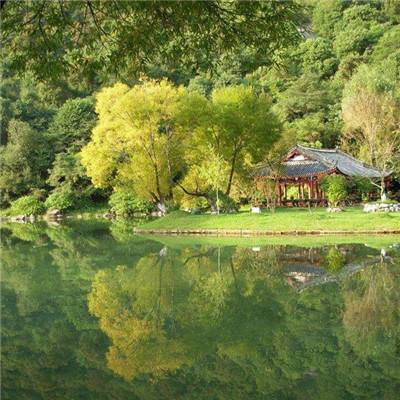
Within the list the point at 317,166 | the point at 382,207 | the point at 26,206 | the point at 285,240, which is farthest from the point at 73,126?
the point at 285,240

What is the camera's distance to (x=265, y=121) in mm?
24406

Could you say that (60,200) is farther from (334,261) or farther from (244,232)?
(334,261)

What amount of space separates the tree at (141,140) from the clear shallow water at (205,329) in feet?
38.3

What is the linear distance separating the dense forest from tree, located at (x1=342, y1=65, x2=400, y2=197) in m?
0.09

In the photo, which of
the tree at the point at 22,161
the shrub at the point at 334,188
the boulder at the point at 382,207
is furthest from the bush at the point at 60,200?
the boulder at the point at 382,207

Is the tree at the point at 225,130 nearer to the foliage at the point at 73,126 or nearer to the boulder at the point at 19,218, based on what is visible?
the boulder at the point at 19,218

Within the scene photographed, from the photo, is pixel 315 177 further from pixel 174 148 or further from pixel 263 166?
pixel 174 148

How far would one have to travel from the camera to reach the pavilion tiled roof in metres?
27.8

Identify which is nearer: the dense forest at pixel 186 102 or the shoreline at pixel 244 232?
the dense forest at pixel 186 102

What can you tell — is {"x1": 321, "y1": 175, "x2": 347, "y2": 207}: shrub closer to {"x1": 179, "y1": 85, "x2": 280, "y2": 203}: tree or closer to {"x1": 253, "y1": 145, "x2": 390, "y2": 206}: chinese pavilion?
{"x1": 253, "y1": 145, "x2": 390, "y2": 206}: chinese pavilion

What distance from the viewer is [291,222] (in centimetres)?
1923

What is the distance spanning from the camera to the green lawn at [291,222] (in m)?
18.3

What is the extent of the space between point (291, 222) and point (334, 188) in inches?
274

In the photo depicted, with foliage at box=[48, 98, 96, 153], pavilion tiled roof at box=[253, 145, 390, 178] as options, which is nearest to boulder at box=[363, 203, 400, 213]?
pavilion tiled roof at box=[253, 145, 390, 178]
